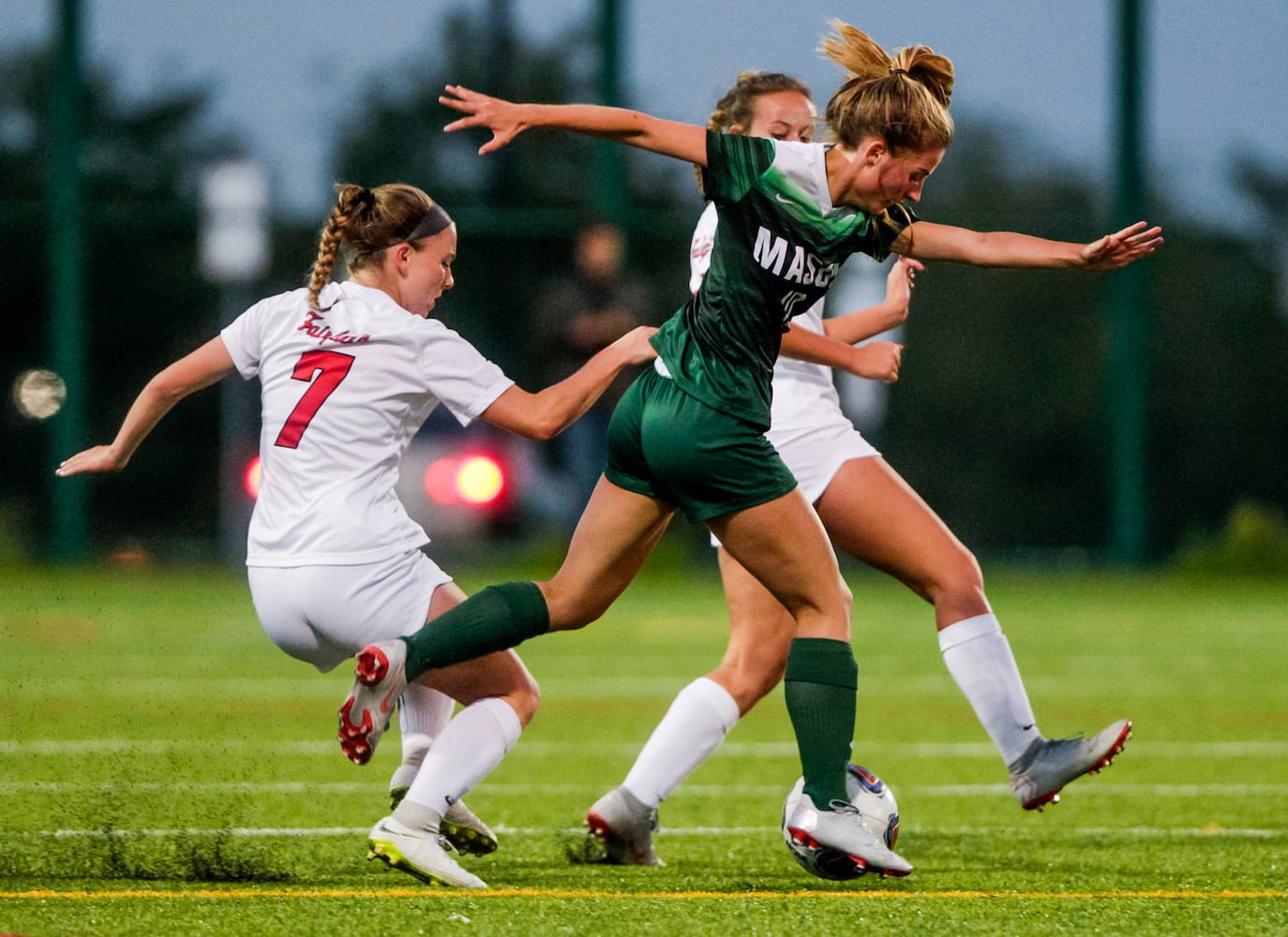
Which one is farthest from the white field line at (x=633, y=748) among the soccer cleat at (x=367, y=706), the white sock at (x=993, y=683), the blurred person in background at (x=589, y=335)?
the blurred person in background at (x=589, y=335)

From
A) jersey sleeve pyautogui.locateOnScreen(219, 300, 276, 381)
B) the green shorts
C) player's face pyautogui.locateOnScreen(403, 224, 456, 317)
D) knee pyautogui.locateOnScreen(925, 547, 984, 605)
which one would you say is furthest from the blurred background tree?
the green shorts

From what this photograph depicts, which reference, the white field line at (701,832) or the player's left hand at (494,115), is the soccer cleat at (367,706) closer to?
the white field line at (701,832)

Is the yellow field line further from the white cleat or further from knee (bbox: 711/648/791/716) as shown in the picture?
knee (bbox: 711/648/791/716)

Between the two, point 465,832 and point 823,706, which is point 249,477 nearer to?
point 465,832

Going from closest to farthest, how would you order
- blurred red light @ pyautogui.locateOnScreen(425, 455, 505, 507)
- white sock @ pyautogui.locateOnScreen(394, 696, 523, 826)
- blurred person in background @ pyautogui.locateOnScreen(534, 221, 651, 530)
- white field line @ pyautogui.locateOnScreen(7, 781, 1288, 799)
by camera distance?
white sock @ pyautogui.locateOnScreen(394, 696, 523, 826) → white field line @ pyautogui.locateOnScreen(7, 781, 1288, 799) → blurred person in background @ pyautogui.locateOnScreen(534, 221, 651, 530) → blurred red light @ pyautogui.locateOnScreen(425, 455, 505, 507)

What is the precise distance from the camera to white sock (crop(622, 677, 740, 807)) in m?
4.67

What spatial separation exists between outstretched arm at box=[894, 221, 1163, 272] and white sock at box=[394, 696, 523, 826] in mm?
1388

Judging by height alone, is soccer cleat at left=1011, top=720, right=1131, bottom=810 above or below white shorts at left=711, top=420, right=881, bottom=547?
below

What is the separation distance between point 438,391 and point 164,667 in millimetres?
5398

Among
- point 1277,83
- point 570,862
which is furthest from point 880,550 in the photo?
point 1277,83

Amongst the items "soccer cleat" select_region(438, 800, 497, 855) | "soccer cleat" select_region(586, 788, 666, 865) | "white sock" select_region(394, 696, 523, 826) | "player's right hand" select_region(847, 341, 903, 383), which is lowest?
"soccer cleat" select_region(586, 788, 666, 865)

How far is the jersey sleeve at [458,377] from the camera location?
14.2ft

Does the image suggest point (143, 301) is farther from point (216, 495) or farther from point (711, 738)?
point (711, 738)

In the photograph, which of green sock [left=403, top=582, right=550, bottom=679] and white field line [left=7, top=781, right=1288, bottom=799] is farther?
white field line [left=7, top=781, right=1288, bottom=799]
